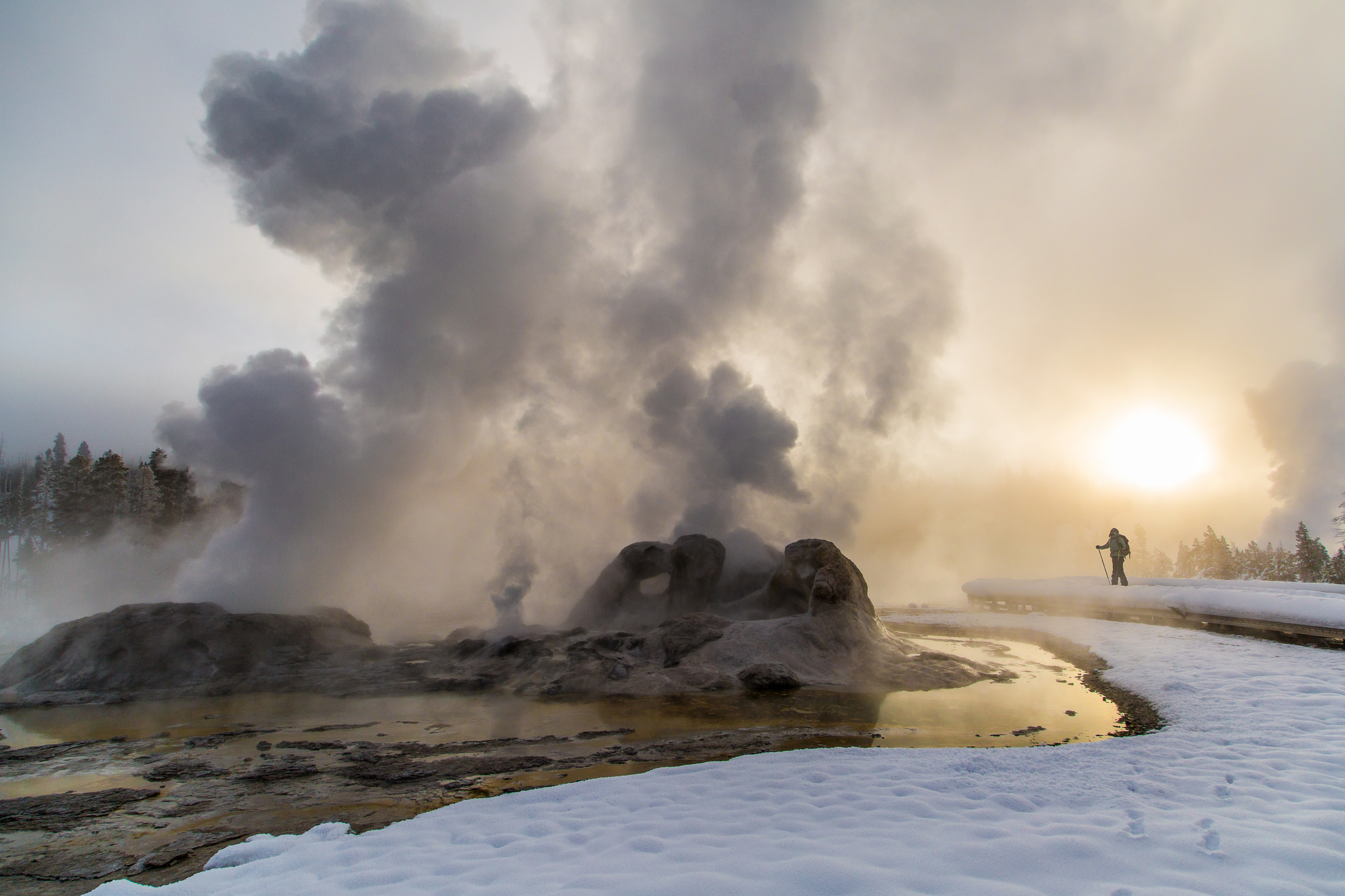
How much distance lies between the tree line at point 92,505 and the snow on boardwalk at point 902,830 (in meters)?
37.4

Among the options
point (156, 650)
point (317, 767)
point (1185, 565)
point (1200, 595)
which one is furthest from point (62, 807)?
Answer: point (1185, 565)

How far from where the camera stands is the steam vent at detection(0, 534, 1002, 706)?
45.4 feet

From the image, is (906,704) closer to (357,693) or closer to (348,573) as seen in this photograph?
(357,693)

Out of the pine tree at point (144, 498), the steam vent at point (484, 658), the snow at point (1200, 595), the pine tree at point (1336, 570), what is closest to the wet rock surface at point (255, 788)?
the steam vent at point (484, 658)

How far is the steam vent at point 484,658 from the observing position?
1385 cm

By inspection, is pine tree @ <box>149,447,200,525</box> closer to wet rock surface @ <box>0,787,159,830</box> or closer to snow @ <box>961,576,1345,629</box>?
wet rock surface @ <box>0,787,159,830</box>

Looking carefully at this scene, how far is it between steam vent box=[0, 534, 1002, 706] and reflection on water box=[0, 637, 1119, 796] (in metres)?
0.83

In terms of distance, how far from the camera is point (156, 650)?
15.5 m

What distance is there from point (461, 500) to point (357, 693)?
2833 cm

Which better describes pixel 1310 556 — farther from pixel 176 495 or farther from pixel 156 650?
pixel 176 495

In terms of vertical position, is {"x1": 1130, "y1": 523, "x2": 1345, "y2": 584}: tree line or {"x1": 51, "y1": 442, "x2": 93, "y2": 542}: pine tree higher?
{"x1": 51, "y1": 442, "x2": 93, "y2": 542}: pine tree

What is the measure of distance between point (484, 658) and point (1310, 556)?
1692 inches

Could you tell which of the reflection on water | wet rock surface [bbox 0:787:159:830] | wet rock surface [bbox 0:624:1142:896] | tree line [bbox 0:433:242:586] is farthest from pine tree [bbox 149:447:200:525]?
wet rock surface [bbox 0:787:159:830]

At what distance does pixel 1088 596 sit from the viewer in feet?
73.9
